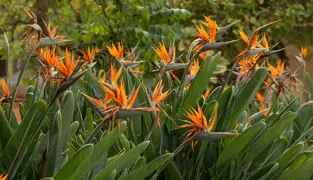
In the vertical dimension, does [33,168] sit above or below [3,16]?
above

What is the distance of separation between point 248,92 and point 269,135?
5.8 inches

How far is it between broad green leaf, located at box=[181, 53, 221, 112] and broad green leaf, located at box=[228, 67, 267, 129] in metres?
0.11

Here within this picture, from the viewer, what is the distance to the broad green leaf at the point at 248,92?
61.2 inches

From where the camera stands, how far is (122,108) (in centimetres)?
107

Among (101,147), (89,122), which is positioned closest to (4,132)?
(101,147)

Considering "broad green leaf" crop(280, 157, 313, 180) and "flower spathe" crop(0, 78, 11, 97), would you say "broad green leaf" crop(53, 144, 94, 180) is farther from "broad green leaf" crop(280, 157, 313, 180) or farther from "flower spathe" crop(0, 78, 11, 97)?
"broad green leaf" crop(280, 157, 313, 180)

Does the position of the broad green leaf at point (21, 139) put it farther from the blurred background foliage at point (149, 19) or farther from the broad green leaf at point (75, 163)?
the blurred background foliage at point (149, 19)

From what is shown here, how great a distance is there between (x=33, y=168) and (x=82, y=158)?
0.71ft

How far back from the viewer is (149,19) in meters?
4.22

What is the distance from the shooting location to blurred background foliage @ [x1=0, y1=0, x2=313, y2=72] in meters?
4.21

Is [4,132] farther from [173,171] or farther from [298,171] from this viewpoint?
[298,171]

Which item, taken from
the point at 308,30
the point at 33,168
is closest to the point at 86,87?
the point at 33,168

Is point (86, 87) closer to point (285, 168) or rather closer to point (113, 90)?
point (285, 168)

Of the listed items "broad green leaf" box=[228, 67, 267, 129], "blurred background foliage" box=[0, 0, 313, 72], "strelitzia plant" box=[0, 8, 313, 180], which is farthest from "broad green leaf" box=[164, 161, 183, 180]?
"blurred background foliage" box=[0, 0, 313, 72]
